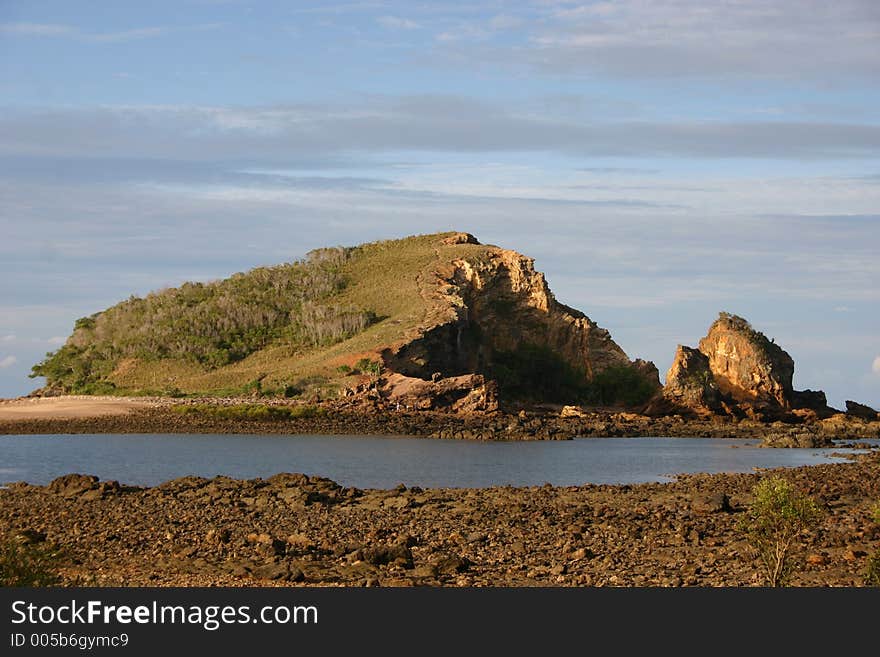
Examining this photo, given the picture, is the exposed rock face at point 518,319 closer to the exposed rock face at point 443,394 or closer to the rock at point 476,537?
the exposed rock face at point 443,394

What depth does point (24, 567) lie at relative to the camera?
646 inches

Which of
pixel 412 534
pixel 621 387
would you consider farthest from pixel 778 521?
pixel 621 387

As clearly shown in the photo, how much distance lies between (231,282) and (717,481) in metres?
68.5

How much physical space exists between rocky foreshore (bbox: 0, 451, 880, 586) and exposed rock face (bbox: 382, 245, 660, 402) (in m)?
56.6

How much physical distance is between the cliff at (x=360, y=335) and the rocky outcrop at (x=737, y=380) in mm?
8152

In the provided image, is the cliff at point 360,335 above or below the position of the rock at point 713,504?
above

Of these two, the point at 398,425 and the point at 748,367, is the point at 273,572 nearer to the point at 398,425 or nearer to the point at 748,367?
the point at 398,425

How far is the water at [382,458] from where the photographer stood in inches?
1532

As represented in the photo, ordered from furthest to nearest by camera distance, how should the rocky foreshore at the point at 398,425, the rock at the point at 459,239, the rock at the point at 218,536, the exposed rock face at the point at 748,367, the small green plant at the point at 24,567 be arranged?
the rock at the point at 459,239 → the exposed rock face at the point at 748,367 → the rocky foreshore at the point at 398,425 → the rock at the point at 218,536 → the small green plant at the point at 24,567

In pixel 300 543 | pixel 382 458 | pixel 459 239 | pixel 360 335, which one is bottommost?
pixel 300 543

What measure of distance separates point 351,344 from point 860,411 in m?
34.0

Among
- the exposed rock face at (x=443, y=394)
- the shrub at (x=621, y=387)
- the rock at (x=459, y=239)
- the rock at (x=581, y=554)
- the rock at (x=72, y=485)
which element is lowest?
the rock at (x=581, y=554)

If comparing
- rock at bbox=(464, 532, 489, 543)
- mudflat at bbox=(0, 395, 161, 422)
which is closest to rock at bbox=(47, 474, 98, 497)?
rock at bbox=(464, 532, 489, 543)

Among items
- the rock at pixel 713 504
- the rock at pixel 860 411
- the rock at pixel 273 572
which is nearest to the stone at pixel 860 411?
the rock at pixel 860 411
